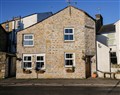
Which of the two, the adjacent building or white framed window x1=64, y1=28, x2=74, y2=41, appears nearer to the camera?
white framed window x1=64, y1=28, x2=74, y2=41

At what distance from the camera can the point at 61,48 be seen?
911 inches

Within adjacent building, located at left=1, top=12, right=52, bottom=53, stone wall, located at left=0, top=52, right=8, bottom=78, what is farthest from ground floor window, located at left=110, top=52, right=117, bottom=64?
adjacent building, located at left=1, top=12, right=52, bottom=53

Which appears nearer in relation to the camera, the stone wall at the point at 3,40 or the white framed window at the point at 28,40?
the white framed window at the point at 28,40

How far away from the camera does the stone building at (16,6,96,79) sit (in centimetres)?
2277

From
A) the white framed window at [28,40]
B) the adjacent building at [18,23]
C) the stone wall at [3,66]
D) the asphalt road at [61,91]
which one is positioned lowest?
the asphalt road at [61,91]

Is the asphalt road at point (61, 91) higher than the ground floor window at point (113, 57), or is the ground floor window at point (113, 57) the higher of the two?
the ground floor window at point (113, 57)

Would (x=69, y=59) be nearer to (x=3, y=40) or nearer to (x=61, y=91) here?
(x=61, y=91)

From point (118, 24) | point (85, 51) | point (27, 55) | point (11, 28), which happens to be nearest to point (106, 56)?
point (85, 51)

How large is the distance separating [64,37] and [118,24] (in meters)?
8.21

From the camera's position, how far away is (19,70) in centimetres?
2356

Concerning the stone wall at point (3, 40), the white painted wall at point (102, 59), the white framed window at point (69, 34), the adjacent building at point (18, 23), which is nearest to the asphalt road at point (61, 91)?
the white painted wall at point (102, 59)

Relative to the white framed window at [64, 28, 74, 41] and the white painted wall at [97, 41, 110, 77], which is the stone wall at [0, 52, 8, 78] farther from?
the white painted wall at [97, 41, 110, 77]

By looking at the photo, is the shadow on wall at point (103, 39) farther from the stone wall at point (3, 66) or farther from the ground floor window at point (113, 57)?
the stone wall at point (3, 66)

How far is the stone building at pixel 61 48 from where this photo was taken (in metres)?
22.8
